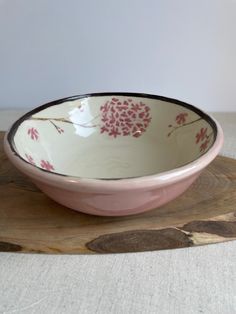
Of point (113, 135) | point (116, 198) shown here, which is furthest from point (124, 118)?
point (116, 198)

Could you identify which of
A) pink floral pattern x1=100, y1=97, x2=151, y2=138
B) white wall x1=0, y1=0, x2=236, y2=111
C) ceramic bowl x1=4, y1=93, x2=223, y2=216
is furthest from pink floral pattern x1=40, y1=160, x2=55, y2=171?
white wall x1=0, y1=0, x2=236, y2=111

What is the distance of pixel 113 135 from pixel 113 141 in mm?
11

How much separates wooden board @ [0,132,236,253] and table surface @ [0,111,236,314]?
11mm

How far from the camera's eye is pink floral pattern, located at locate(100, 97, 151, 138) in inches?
29.0

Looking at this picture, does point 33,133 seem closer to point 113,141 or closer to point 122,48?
point 113,141

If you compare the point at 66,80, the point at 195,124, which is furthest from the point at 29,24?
the point at 195,124

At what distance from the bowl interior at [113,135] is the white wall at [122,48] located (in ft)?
0.57

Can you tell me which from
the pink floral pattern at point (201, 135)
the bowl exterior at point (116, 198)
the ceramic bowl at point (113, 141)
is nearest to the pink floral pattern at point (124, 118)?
the ceramic bowl at point (113, 141)

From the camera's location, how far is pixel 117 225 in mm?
551

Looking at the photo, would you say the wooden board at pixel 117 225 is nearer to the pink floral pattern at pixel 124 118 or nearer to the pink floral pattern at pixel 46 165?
the pink floral pattern at pixel 46 165

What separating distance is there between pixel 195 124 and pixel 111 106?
150mm

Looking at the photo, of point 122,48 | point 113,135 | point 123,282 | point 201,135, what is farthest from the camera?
point 122,48

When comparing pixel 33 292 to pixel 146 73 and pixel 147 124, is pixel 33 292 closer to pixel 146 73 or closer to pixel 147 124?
pixel 147 124

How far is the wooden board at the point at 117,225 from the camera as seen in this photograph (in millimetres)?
523
